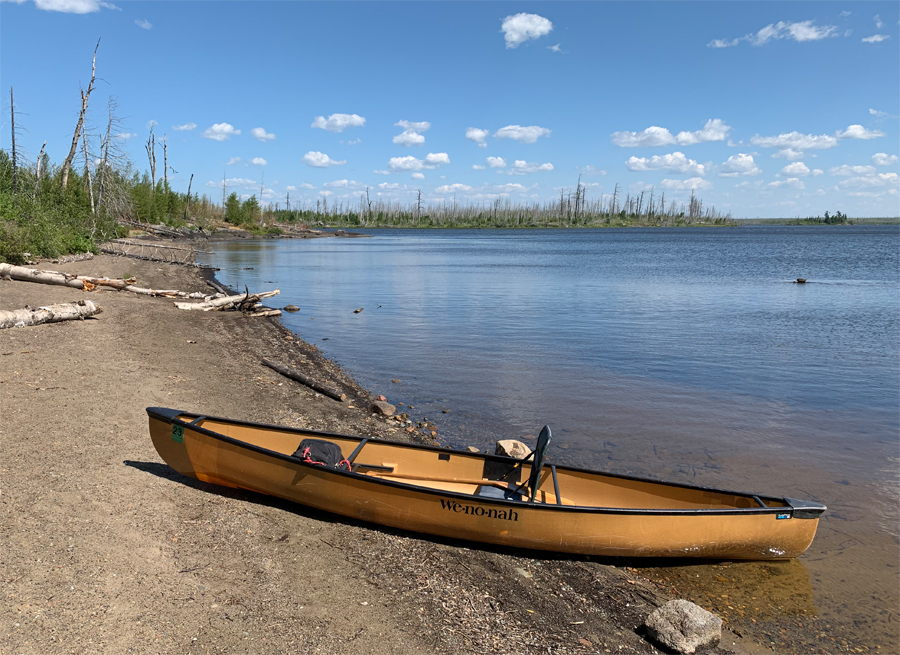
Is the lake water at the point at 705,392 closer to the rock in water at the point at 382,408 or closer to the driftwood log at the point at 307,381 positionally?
the rock in water at the point at 382,408

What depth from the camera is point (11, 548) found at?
15.9ft

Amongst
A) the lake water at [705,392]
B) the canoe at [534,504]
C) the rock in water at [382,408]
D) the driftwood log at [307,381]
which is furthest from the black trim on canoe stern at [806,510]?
the driftwood log at [307,381]

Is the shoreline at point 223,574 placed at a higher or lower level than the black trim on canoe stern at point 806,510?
lower

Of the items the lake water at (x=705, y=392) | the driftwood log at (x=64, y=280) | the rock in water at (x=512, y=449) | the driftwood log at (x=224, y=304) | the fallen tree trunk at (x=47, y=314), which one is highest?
the driftwood log at (x=64, y=280)

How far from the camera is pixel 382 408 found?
34.5 feet

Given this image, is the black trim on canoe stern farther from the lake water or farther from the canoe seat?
the canoe seat

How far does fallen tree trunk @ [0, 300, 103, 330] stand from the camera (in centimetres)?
1218

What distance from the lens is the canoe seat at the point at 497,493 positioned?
6.93m

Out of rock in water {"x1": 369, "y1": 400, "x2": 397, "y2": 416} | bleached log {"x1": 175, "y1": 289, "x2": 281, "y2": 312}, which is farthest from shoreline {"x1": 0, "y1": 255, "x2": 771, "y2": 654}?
bleached log {"x1": 175, "y1": 289, "x2": 281, "y2": 312}

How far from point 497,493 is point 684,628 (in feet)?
8.91

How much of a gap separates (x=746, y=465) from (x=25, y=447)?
10536mm

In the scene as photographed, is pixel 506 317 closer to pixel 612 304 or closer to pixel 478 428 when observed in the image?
pixel 612 304

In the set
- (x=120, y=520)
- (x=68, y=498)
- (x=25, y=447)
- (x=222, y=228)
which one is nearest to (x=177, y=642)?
(x=120, y=520)

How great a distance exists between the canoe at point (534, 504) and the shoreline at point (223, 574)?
28 centimetres
